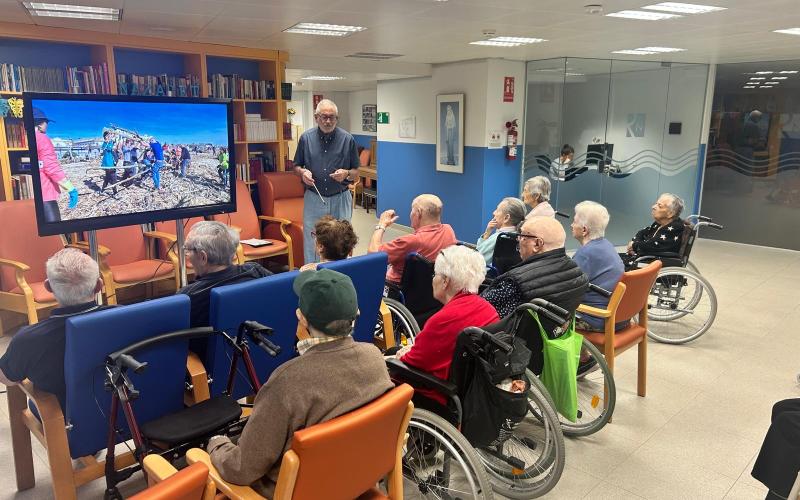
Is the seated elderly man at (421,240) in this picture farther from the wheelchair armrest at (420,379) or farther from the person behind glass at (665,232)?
the person behind glass at (665,232)

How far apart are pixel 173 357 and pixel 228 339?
0.68ft

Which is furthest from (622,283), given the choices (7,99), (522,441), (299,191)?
(7,99)

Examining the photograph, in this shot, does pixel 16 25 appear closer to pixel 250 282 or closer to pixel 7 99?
pixel 7 99

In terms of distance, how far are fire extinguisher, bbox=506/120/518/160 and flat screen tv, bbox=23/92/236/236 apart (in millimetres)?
4283

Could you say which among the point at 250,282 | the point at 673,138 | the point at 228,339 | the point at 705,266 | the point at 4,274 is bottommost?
the point at 705,266

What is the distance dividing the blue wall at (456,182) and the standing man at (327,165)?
2.81 m

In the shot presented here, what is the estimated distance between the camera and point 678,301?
462cm

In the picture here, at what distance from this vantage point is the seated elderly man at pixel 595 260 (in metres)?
3.21

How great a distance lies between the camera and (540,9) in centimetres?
403

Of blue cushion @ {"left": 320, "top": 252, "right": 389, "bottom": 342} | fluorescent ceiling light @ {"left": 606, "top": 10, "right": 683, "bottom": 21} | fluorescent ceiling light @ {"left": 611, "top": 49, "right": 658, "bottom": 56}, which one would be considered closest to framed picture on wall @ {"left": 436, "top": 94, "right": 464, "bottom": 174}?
fluorescent ceiling light @ {"left": 611, "top": 49, "right": 658, "bottom": 56}

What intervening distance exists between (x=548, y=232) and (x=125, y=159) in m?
2.55

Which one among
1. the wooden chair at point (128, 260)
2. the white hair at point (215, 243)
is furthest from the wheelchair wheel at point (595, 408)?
the wooden chair at point (128, 260)

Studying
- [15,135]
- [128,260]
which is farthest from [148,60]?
[128,260]

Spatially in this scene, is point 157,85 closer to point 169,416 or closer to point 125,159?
point 125,159
